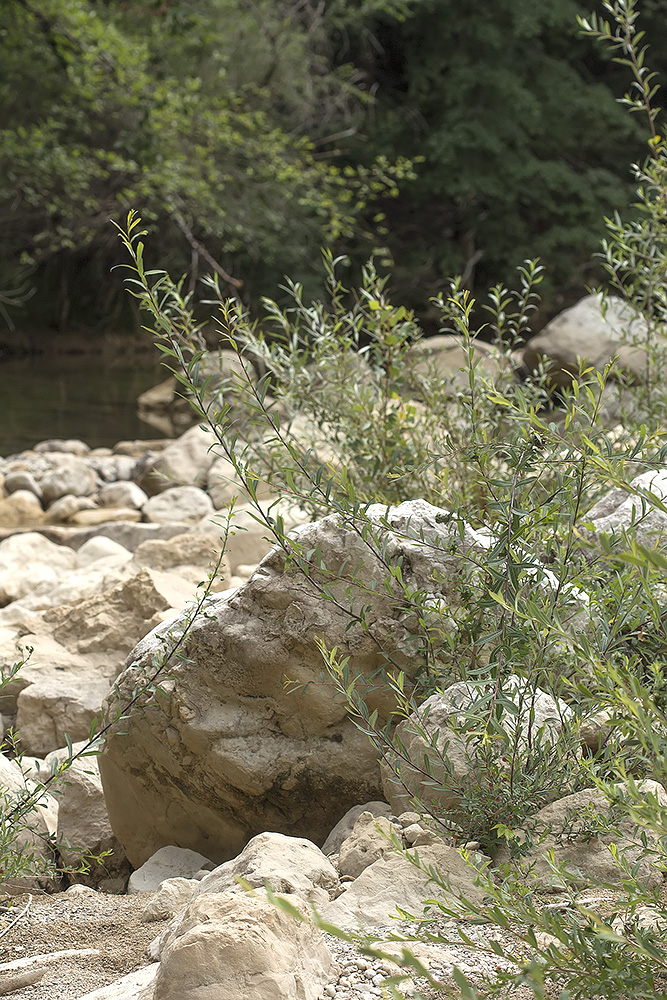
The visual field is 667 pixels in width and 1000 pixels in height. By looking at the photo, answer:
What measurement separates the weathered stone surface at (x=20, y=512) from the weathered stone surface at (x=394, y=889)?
24.1 feet

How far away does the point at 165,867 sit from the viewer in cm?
239

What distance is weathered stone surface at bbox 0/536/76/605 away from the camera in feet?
17.9

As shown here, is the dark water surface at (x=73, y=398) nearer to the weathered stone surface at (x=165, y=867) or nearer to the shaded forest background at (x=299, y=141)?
the shaded forest background at (x=299, y=141)

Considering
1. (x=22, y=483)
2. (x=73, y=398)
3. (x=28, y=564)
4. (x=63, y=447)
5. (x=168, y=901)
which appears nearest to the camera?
(x=168, y=901)

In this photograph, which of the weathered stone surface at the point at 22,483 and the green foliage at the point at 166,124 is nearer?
the weathered stone surface at the point at 22,483

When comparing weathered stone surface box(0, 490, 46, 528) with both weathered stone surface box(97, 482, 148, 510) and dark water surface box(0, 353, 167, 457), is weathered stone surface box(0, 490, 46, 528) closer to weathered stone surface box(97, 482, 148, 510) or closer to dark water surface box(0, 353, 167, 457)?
weathered stone surface box(97, 482, 148, 510)

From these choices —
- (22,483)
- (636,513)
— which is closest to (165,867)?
(636,513)

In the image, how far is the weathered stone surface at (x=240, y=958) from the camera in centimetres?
132

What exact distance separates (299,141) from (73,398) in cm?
557

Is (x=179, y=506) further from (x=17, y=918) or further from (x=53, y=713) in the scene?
(x=17, y=918)

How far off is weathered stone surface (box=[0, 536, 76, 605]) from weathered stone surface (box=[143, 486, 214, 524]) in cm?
151

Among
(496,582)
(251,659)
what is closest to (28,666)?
(251,659)

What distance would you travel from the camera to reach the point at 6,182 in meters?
13.9

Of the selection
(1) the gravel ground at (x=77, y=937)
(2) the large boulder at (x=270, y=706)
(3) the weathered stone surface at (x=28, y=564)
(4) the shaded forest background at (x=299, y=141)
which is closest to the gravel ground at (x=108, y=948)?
(1) the gravel ground at (x=77, y=937)
